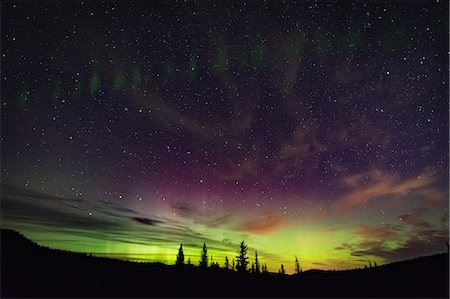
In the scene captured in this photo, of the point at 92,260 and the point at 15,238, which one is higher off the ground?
the point at 15,238

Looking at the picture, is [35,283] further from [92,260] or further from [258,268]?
[258,268]

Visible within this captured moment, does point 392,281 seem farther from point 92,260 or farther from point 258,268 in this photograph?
point 92,260

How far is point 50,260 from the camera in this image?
36.0 metres

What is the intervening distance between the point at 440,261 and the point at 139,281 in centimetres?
4106

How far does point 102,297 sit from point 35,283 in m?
7.28

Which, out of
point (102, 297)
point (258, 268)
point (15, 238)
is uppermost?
point (15, 238)

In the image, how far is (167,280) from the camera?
3666 cm

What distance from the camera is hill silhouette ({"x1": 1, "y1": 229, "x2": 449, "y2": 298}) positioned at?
28.5m

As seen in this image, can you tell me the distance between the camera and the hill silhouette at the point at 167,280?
28.5m

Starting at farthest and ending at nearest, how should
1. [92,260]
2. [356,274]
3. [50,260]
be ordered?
[356,274]
[92,260]
[50,260]

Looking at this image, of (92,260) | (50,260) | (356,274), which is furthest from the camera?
(356,274)

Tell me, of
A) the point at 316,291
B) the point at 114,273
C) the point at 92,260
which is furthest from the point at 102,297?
the point at 316,291

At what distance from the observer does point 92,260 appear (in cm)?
3869

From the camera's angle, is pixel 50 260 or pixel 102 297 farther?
pixel 50 260
